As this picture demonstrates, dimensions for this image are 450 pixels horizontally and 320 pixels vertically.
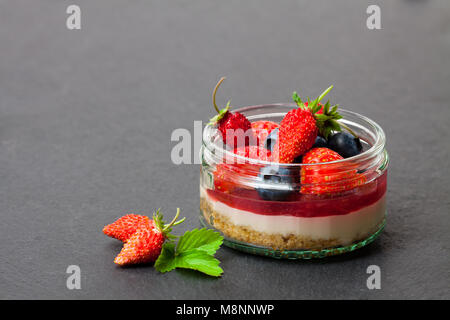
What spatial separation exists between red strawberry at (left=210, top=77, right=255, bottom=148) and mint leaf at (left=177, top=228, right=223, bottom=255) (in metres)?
0.26

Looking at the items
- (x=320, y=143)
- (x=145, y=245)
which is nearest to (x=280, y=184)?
(x=320, y=143)

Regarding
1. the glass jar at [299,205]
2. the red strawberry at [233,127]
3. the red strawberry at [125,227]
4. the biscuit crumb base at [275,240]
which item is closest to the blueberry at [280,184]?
the glass jar at [299,205]

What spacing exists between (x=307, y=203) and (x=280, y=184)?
0.08m

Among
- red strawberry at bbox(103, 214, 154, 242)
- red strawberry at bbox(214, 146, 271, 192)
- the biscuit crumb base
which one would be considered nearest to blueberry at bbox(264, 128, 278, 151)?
red strawberry at bbox(214, 146, 271, 192)

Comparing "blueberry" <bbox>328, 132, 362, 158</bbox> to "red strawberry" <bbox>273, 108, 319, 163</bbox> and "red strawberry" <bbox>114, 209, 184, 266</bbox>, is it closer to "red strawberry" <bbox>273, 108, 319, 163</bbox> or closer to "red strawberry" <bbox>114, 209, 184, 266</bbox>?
"red strawberry" <bbox>273, 108, 319, 163</bbox>

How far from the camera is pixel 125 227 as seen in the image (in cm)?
202

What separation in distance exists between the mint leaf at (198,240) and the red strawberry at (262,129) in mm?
292

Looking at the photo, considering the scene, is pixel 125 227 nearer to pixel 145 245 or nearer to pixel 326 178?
pixel 145 245

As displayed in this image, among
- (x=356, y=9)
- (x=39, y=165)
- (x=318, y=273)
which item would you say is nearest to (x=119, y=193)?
(x=39, y=165)

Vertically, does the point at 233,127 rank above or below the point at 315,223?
above

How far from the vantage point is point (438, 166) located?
98.7 inches

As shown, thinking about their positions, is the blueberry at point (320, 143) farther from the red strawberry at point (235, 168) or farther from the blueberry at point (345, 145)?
the red strawberry at point (235, 168)

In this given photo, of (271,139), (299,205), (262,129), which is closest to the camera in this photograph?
(299,205)

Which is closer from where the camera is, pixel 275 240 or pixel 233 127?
pixel 275 240
